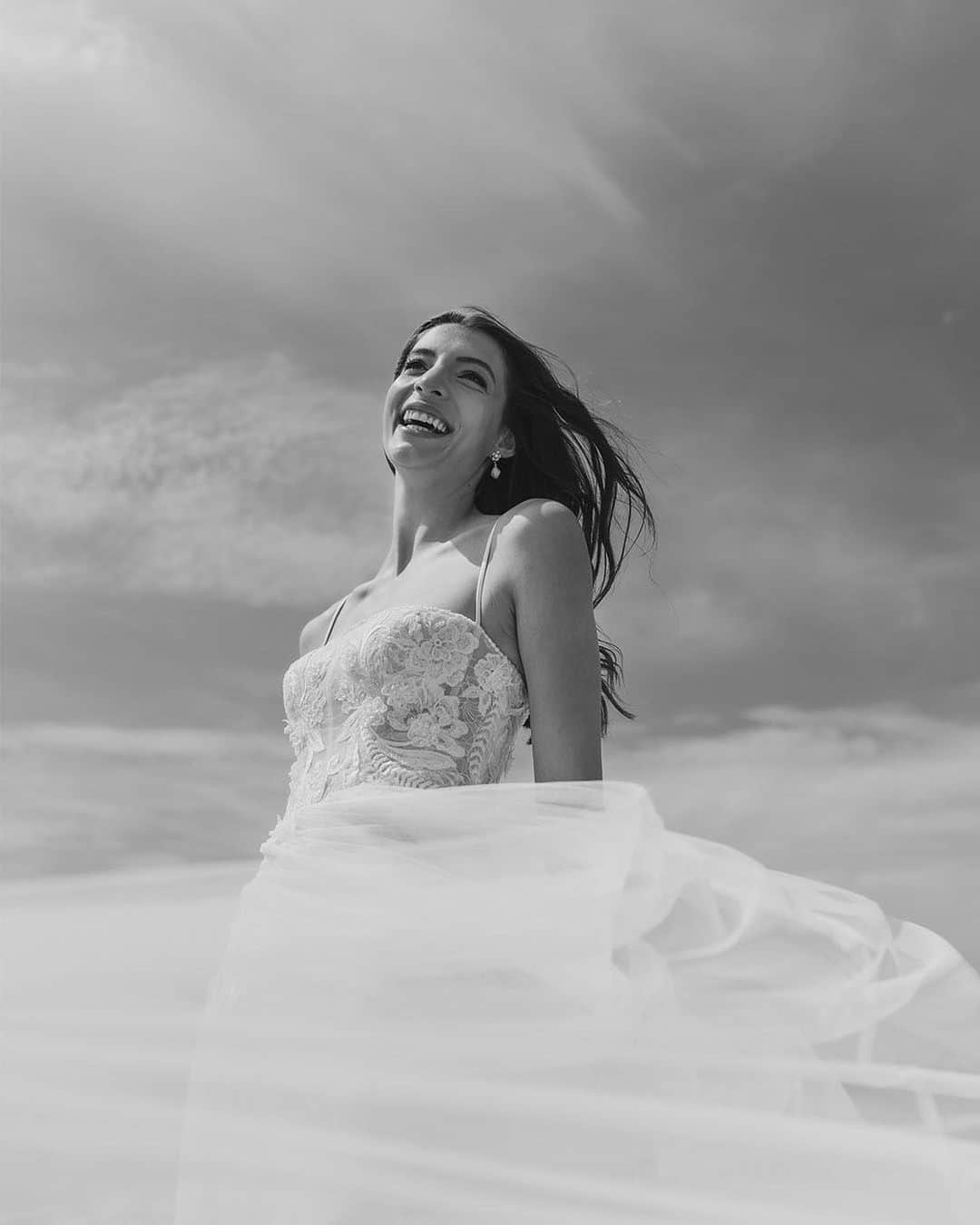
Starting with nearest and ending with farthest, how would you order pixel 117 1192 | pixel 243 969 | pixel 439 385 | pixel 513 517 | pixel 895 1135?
pixel 895 1135 < pixel 117 1192 < pixel 243 969 < pixel 513 517 < pixel 439 385

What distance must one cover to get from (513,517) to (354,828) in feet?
3.48

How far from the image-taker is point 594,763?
11.3 ft

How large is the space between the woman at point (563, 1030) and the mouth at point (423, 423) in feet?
4.15

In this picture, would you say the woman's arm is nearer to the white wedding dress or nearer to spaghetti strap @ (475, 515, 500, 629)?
spaghetti strap @ (475, 515, 500, 629)

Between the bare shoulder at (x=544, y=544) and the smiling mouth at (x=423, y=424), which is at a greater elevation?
the smiling mouth at (x=423, y=424)

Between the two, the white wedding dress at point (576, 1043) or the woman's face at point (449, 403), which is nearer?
the white wedding dress at point (576, 1043)

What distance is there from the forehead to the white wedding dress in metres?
1.97

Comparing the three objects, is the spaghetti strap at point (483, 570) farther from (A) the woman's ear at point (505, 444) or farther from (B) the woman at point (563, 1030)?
(A) the woman's ear at point (505, 444)

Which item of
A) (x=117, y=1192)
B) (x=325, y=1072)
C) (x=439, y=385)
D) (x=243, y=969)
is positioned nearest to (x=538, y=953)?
(x=325, y=1072)

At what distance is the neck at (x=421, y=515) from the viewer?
4305 mm

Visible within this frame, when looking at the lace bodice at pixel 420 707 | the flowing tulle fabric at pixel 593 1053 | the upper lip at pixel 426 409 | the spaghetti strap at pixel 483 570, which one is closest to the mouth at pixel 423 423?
the upper lip at pixel 426 409

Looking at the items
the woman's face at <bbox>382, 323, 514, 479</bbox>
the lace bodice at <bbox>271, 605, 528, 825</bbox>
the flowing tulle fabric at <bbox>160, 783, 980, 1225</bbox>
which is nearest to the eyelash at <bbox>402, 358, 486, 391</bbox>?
the woman's face at <bbox>382, 323, 514, 479</bbox>

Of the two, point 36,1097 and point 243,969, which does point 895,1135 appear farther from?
point 36,1097

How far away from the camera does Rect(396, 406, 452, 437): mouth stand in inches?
171
